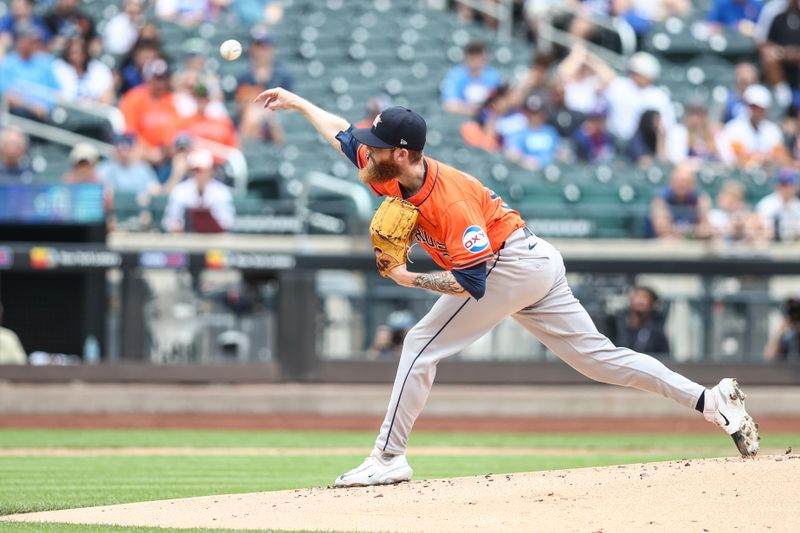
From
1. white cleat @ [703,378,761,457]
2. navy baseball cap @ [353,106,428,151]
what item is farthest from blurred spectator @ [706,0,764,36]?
navy baseball cap @ [353,106,428,151]

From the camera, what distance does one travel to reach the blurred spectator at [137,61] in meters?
15.1

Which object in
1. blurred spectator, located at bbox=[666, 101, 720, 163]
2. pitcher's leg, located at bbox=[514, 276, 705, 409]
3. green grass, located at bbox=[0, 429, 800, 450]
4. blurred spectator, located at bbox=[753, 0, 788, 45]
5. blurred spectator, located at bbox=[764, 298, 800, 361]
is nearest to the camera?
pitcher's leg, located at bbox=[514, 276, 705, 409]

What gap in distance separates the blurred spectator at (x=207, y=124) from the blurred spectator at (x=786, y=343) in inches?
232

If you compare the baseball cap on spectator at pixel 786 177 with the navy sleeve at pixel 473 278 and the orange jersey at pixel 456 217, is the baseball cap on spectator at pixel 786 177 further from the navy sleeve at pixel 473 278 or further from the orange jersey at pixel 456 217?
the navy sleeve at pixel 473 278

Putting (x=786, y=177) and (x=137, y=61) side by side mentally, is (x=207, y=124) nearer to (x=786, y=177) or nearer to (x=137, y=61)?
(x=137, y=61)

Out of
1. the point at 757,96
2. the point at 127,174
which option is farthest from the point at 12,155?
the point at 757,96

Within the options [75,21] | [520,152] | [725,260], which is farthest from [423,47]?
[725,260]

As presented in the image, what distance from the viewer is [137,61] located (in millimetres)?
15203

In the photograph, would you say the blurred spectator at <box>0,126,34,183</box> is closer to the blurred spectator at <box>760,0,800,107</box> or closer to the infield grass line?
the infield grass line

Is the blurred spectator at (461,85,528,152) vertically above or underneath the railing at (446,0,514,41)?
underneath

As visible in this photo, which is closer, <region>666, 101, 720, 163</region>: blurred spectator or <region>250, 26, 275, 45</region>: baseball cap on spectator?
<region>666, 101, 720, 163</region>: blurred spectator

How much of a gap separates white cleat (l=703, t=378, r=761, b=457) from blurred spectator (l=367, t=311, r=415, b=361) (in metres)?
5.85

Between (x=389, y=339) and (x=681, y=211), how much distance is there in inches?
126

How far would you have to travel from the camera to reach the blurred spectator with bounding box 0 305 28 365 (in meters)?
11.9
